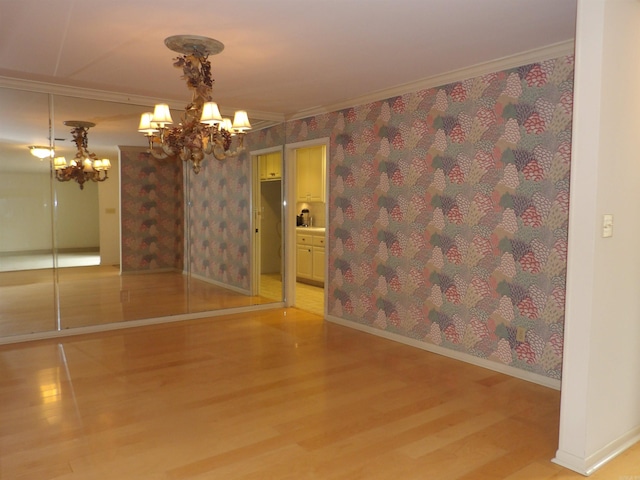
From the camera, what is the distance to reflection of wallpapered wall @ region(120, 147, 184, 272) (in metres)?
5.46

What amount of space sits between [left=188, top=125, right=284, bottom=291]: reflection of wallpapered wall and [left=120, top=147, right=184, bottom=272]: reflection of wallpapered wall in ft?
1.40

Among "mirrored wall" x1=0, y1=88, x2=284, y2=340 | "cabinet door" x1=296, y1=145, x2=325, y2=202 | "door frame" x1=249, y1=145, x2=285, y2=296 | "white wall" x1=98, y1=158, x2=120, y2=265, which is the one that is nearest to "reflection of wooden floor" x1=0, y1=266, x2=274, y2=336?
"mirrored wall" x1=0, y1=88, x2=284, y2=340

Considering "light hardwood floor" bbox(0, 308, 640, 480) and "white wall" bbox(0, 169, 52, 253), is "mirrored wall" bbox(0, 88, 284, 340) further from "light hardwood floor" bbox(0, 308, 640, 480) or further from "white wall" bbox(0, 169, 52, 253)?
"light hardwood floor" bbox(0, 308, 640, 480)

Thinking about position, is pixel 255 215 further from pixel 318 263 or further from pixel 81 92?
pixel 81 92

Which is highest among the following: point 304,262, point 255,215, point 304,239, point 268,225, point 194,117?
point 194,117

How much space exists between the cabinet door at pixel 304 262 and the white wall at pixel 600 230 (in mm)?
5570

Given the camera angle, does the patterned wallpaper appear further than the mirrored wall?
No

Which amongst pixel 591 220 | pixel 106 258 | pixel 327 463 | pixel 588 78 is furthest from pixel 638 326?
pixel 106 258

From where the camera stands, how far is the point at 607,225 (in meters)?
2.45

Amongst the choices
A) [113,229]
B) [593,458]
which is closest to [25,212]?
[113,229]

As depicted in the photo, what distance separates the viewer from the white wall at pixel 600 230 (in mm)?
2379

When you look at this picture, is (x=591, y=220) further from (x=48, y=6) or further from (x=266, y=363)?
(x=48, y=6)

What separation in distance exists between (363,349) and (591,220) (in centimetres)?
265

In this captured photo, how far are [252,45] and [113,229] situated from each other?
2833 millimetres
